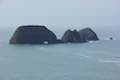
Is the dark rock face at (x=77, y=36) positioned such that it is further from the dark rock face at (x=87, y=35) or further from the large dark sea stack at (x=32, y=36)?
the large dark sea stack at (x=32, y=36)

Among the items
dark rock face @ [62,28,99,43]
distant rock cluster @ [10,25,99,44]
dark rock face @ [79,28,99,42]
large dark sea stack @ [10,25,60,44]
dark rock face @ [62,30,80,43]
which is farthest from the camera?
dark rock face @ [79,28,99,42]

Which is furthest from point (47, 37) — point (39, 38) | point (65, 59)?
point (65, 59)

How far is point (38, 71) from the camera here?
64.6m

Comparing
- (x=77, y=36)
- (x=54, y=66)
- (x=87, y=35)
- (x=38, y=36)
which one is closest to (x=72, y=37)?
(x=77, y=36)

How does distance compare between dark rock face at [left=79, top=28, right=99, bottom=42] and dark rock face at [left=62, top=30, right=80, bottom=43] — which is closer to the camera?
dark rock face at [left=62, top=30, right=80, bottom=43]

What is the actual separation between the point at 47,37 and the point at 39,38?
1589 millimetres

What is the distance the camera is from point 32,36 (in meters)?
121

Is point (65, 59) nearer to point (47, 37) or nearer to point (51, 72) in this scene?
point (51, 72)

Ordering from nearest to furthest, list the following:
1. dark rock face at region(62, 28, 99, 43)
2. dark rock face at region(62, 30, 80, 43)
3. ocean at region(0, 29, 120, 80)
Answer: ocean at region(0, 29, 120, 80)
dark rock face at region(62, 30, 80, 43)
dark rock face at region(62, 28, 99, 43)

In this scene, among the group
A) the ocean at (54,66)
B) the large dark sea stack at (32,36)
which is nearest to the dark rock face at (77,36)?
the large dark sea stack at (32,36)

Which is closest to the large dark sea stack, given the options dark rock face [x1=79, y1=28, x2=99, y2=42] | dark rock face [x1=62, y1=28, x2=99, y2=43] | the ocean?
dark rock face [x1=62, y1=28, x2=99, y2=43]

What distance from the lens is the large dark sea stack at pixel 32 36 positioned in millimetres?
120188

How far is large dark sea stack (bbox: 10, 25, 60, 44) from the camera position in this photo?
120 metres

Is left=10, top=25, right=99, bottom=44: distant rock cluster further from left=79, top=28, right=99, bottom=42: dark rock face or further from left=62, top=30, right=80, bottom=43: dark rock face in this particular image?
left=79, top=28, right=99, bottom=42: dark rock face
